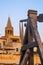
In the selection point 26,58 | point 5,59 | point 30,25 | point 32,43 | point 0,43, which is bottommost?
point 0,43

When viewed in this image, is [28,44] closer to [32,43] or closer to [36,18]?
[32,43]

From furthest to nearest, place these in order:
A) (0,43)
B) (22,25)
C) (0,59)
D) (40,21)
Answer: (0,43) → (0,59) → (22,25) → (40,21)

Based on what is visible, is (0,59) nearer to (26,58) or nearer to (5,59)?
(5,59)

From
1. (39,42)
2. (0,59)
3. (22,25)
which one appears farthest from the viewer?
(0,59)

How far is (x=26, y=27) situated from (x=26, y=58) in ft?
3.16

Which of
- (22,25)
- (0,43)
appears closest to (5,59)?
(22,25)

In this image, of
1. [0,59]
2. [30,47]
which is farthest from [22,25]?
[0,59]

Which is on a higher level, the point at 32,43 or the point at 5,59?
the point at 32,43

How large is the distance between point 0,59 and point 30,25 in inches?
759

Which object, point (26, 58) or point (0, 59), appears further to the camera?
point (0, 59)

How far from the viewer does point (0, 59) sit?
2616 centimetres

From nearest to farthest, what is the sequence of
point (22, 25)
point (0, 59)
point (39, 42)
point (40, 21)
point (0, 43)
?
point (39, 42)
point (40, 21)
point (22, 25)
point (0, 59)
point (0, 43)

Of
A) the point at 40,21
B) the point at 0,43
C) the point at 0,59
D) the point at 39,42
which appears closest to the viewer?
the point at 39,42

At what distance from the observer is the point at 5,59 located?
1040 inches
